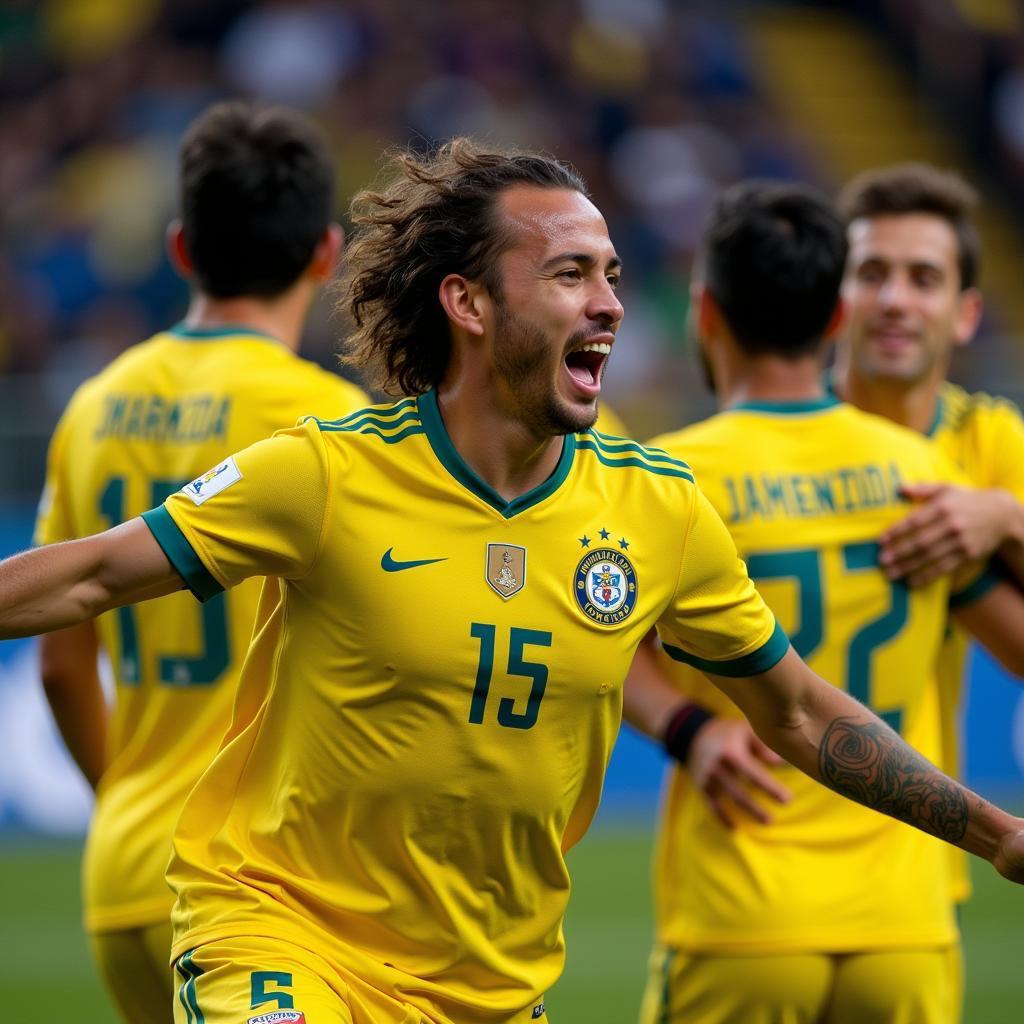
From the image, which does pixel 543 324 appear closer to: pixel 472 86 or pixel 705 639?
pixel 705 639

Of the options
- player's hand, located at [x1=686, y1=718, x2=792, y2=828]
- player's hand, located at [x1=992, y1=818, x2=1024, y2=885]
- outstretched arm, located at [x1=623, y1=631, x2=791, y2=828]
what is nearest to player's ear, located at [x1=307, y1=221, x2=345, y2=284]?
outstretched arm, located at [x1=623, y1=631, x2=791, y2=828]

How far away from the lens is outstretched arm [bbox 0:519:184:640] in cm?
315

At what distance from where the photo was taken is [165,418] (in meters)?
4.59

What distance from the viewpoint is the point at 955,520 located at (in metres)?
4.40

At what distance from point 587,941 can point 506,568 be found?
6119mm

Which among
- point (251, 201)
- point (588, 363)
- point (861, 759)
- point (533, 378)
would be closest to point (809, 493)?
point (861, 759)

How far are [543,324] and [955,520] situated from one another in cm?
137

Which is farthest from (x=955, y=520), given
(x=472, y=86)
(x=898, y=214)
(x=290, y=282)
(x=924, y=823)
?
(x=472, y=86)

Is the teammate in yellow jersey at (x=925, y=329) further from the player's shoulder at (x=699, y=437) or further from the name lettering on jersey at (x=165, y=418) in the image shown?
the name lettering on jersey at (x=165, y=418)

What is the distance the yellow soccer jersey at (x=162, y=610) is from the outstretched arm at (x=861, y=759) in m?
1.36

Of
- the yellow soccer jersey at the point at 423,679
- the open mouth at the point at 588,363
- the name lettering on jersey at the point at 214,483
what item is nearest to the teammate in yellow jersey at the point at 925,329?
the yellow soccer jersey at the point at 423,679

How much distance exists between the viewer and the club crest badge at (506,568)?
3.54 metres

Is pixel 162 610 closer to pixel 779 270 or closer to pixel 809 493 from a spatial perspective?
pixel 809 493

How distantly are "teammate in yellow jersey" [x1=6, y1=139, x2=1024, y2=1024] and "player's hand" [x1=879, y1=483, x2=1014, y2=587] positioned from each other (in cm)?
66
